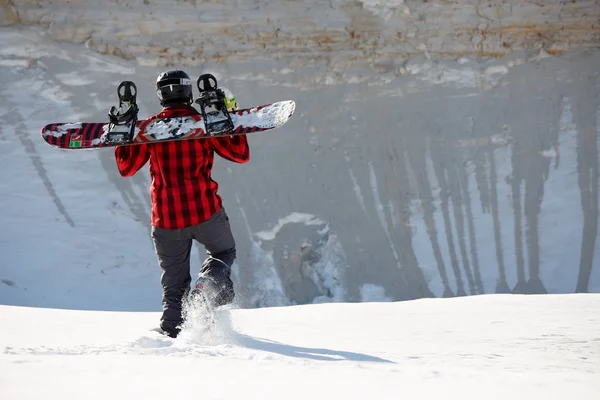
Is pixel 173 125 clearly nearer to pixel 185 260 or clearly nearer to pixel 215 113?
pixel 215 113

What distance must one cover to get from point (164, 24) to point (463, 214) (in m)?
4.32

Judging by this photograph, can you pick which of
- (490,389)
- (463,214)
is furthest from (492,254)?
(490,389)

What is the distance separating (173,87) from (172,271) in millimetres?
898

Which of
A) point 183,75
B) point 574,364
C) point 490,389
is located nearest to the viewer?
point 490,389

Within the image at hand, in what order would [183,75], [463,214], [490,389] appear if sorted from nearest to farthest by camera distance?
[490,389] → [183,75] → [463,214]

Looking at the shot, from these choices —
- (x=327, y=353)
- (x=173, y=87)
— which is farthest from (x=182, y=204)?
(x=327, y=353)

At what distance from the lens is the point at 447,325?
12.6 feet

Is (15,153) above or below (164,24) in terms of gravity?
below

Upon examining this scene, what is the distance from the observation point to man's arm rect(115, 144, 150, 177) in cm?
367

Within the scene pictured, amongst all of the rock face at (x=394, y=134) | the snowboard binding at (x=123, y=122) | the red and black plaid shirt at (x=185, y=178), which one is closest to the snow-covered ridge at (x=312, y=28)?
the rock face at (x=394, y=134)

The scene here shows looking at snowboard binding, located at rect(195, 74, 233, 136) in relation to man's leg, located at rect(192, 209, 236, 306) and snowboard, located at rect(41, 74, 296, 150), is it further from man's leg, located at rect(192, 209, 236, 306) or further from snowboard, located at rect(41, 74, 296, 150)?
man's leg, located at rect(192, 209, 236, 306)

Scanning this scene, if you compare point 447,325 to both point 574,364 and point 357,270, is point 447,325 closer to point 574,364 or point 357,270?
point 574,364

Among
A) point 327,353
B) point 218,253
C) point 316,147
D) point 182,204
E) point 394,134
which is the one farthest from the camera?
point 394,134

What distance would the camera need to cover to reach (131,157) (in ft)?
12.1
